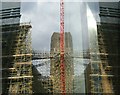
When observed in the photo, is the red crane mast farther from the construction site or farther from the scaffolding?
the scaffolding

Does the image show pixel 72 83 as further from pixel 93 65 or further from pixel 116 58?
pixel 116 58

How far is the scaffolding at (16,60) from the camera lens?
12.5 meters

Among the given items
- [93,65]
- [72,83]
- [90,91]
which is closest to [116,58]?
[93,65]

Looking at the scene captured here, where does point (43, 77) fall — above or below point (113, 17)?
below

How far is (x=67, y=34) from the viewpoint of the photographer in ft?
57.0

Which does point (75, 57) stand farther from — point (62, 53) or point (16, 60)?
point (16, 60)

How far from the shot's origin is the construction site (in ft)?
40.7

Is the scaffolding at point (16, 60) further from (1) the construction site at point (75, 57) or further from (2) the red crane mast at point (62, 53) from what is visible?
(2) the red crane mast at point (62, 53)

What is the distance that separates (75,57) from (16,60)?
142 inches

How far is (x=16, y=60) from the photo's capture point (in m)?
13.3

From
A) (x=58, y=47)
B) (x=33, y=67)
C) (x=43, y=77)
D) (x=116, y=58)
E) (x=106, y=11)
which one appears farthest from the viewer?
(x=58, y=47)

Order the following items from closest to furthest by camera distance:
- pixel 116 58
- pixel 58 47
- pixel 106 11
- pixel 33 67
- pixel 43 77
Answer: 1. pixel 116 58
2. pixel 106 11
3. pixel 33 67
4. pixel 43 77
5. pixel 58 47

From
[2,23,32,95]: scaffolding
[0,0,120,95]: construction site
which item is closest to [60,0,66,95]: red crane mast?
[0,0,120,95]: construction site

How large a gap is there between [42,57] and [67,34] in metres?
3.05
